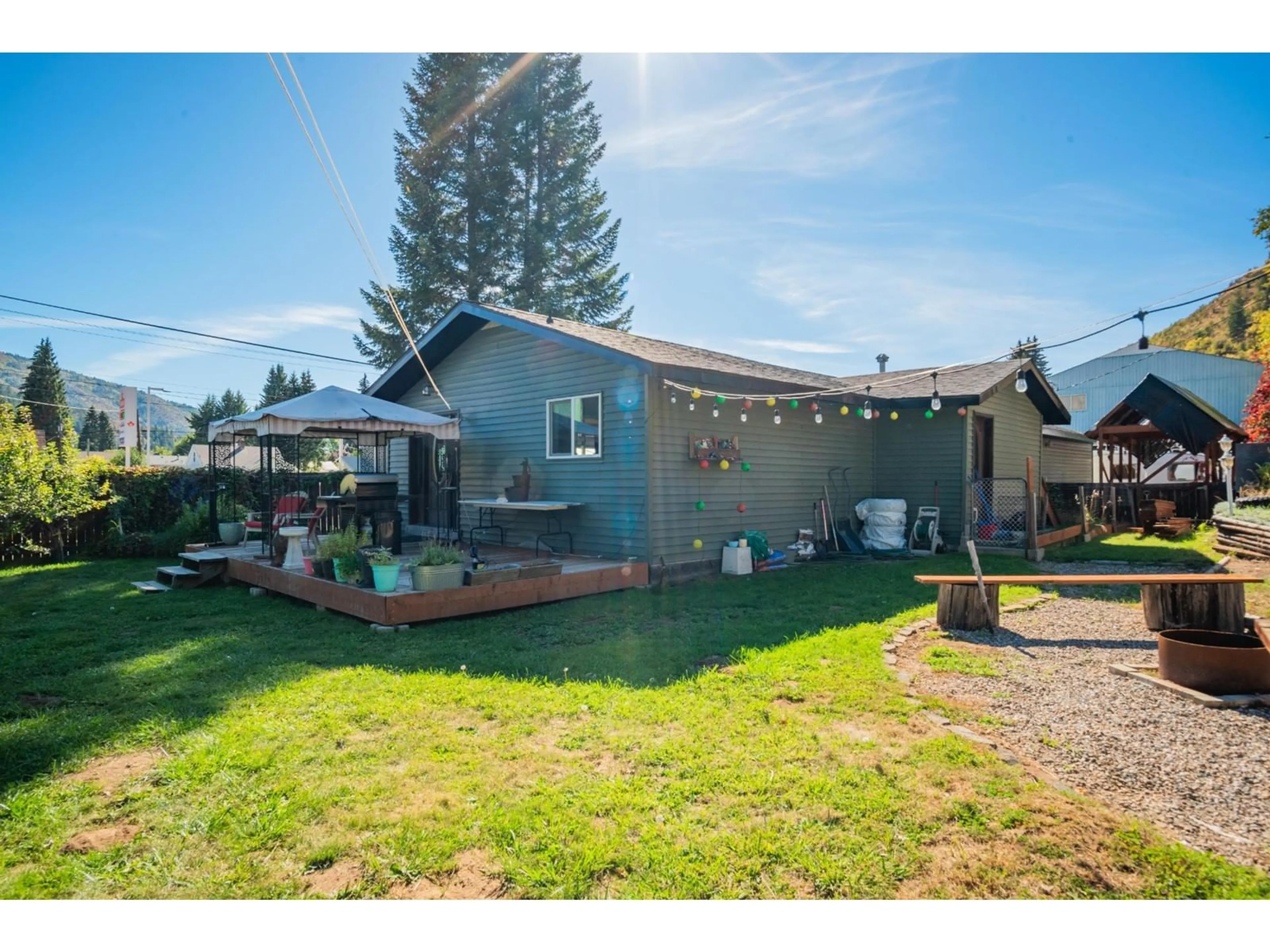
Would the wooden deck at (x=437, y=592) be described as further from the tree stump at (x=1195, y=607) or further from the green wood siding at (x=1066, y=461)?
the green wood siding at (x=1066, y=461)

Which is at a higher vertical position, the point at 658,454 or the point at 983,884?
the point at 658,454

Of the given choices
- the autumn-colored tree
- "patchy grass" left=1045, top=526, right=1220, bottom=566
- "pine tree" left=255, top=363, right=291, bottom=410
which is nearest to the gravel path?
"patchy grass" left=1045, top=526, right=1220, bottom=566

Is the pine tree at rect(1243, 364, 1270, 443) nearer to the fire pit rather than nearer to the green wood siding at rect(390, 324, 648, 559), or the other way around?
the fire pit

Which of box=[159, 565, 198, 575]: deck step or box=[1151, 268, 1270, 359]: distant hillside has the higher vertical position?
box=[1151, 268, 1270, 359]: distant hillside

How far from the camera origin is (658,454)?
7938mm

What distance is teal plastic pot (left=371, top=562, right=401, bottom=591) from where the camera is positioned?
5.91 metres

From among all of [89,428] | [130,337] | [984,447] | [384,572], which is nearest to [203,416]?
[130,337]

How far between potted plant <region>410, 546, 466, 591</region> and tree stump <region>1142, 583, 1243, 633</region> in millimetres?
6009

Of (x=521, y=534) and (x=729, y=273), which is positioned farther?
(x=729, y=273)

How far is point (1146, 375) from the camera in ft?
89.1

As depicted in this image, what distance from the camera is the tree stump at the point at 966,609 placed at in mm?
5477
